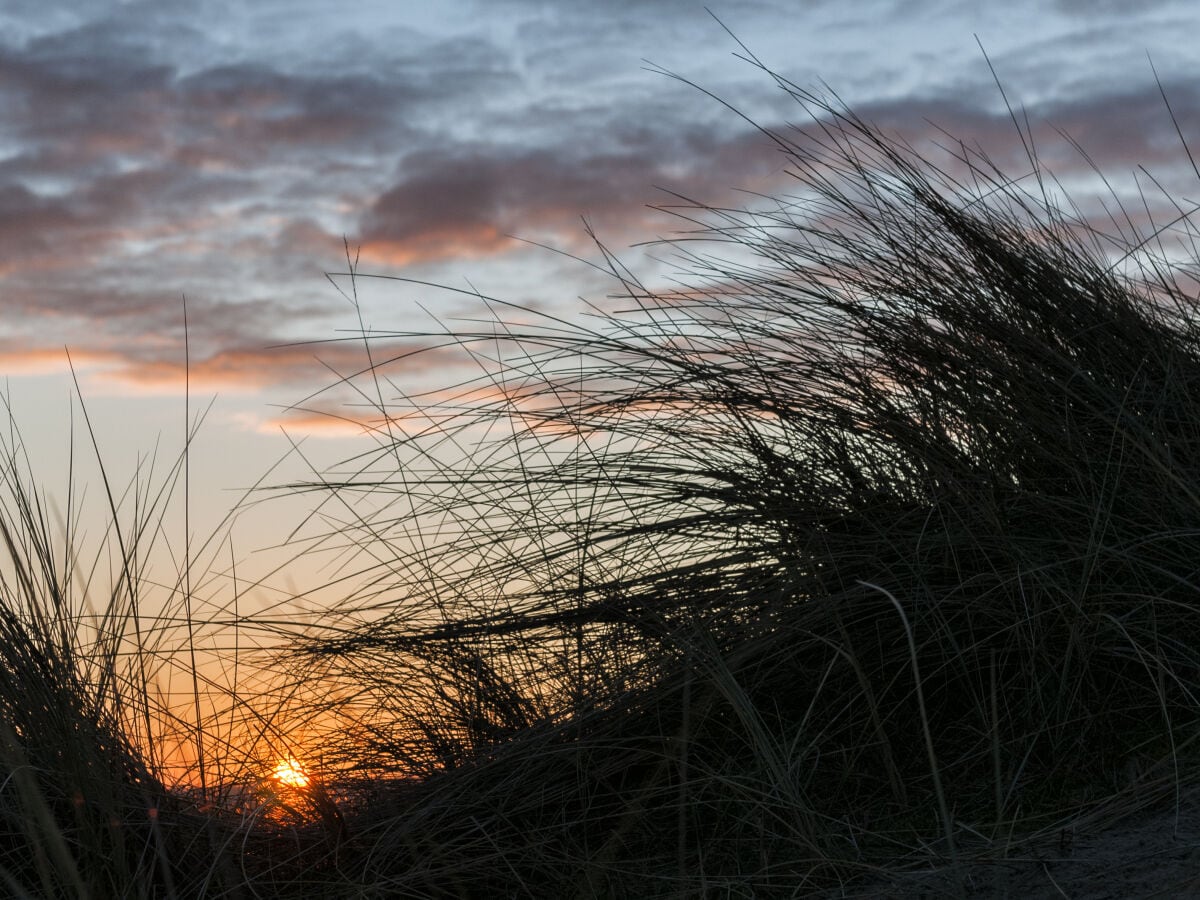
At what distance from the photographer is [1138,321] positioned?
2.30 m

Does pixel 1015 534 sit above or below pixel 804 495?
below

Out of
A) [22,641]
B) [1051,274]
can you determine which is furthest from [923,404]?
[22,641]

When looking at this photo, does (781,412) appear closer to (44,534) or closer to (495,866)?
(495,866)

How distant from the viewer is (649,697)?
1933 millimetres

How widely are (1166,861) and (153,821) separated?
4.33 ft

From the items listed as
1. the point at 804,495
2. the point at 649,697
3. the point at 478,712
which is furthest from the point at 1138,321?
the point at 478,712

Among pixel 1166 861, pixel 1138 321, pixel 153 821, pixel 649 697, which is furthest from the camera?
pixel 1138 321

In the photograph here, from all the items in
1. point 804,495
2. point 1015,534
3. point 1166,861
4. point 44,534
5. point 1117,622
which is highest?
point 44,534

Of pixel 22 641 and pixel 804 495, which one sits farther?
pixel 804 495

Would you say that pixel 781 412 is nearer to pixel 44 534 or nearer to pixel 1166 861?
pixel 1166 861

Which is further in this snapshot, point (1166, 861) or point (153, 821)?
point (153, 821)

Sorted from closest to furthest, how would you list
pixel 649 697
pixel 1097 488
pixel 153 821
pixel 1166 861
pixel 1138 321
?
1. pixel 1166 861
2. pixel 153 821
3. pixel 649 697
4. pixel 1097 488
5. pixel 1138 321

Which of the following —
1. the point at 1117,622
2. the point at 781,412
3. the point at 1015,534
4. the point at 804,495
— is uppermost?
the point at 781,412

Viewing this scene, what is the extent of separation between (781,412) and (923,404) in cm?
25
